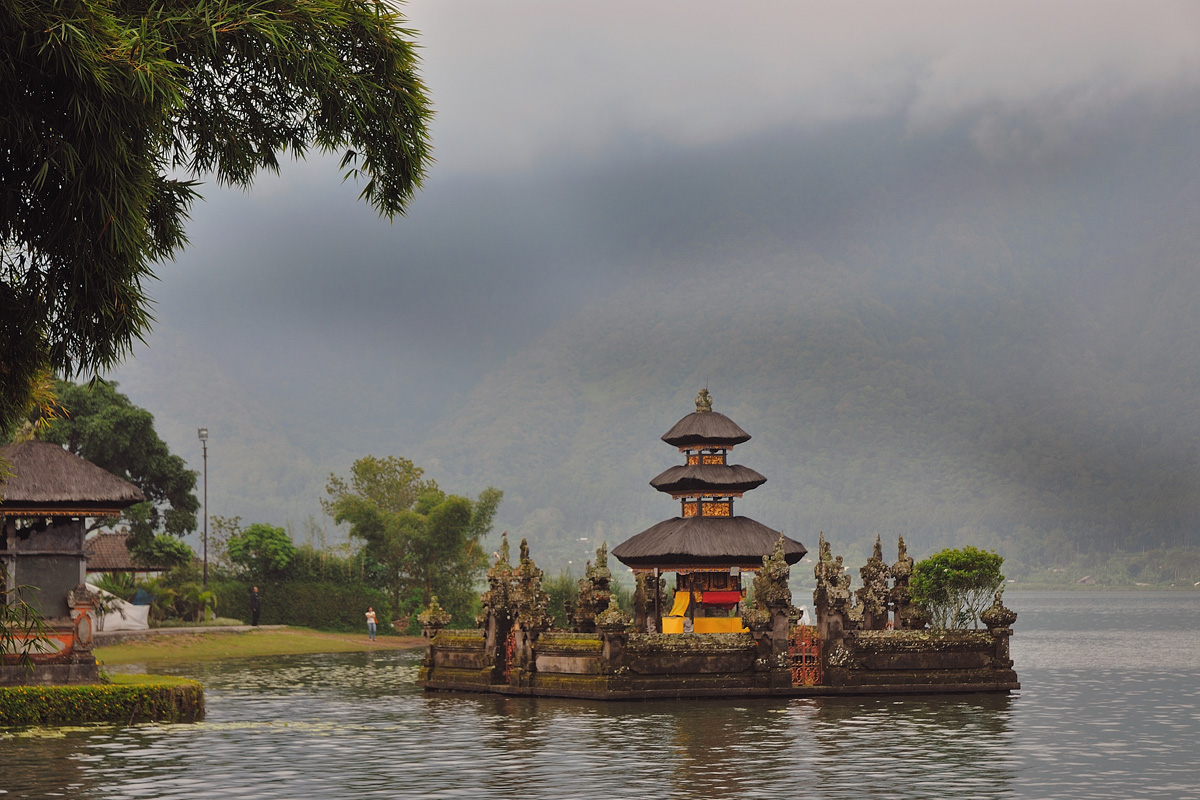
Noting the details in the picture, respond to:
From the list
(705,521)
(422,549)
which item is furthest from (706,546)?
(422,549)

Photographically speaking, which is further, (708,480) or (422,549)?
(422,549)

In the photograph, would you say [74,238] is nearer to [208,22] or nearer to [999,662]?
[208,22]

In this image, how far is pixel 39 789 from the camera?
21906 millimetres

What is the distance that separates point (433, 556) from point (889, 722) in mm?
52911

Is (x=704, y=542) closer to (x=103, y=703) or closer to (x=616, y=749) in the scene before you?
(x=616, y=749)

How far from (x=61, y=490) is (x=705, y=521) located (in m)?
19.4

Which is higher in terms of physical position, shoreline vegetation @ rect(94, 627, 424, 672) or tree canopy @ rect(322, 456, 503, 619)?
tree canopy @ rect(322, 456, 503, 619)

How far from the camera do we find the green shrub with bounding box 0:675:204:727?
30562mm

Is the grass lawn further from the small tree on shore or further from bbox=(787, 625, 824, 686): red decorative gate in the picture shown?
the small tree on shore

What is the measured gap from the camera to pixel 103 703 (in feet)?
103

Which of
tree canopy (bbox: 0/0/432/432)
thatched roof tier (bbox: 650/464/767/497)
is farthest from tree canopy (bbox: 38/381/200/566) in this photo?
tree canopy (bbox: 0/0/432/432)

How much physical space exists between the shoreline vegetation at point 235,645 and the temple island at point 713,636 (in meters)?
17.2

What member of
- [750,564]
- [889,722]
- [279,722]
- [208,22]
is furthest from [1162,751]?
[208,22]

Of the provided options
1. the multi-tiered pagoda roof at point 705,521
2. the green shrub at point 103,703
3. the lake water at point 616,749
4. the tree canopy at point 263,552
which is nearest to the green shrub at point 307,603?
the tree canopy at point 263,552
